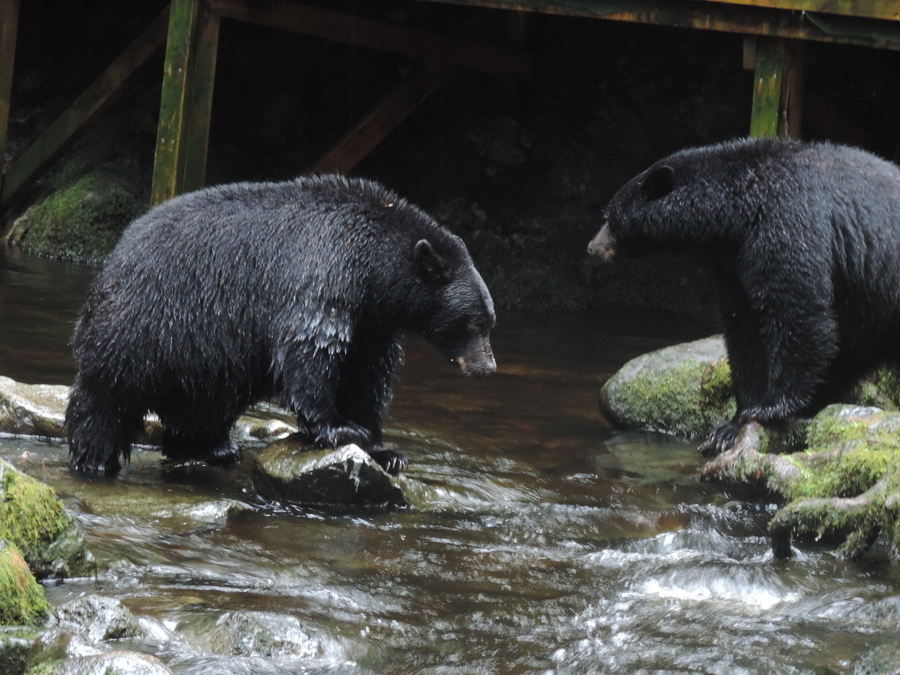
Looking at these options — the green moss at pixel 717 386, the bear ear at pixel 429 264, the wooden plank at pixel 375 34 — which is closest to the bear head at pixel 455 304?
the bear ear at pixel 429 264

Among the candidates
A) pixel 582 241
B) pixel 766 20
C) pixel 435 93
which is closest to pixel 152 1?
pixel 435 93

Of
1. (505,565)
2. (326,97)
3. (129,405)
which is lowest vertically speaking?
(505,565)

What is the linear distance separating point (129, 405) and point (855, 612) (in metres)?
3.58

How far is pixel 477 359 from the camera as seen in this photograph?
6.16 metres

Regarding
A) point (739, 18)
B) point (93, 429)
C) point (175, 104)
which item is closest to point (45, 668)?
point (93, 429)

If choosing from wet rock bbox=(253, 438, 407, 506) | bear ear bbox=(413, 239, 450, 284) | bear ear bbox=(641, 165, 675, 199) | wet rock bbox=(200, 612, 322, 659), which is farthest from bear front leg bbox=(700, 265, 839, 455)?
wet rock bbox=(200, 612, 322, 659)

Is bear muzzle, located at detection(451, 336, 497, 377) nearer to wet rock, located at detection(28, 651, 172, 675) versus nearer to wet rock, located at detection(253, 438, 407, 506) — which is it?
wet rock, located at detection(253, 438, 407, 506)

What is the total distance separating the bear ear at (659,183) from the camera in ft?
21.9

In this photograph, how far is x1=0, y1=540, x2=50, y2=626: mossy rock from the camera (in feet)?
11.5

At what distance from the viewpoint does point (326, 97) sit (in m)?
→ 13.8

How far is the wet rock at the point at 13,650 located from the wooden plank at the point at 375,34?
21.8ft

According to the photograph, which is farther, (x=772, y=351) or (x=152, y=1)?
(x=152, y=1)

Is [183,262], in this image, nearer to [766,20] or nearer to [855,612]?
[855,612]

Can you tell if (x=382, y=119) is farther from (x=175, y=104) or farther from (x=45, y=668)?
(x=45, y=668)
